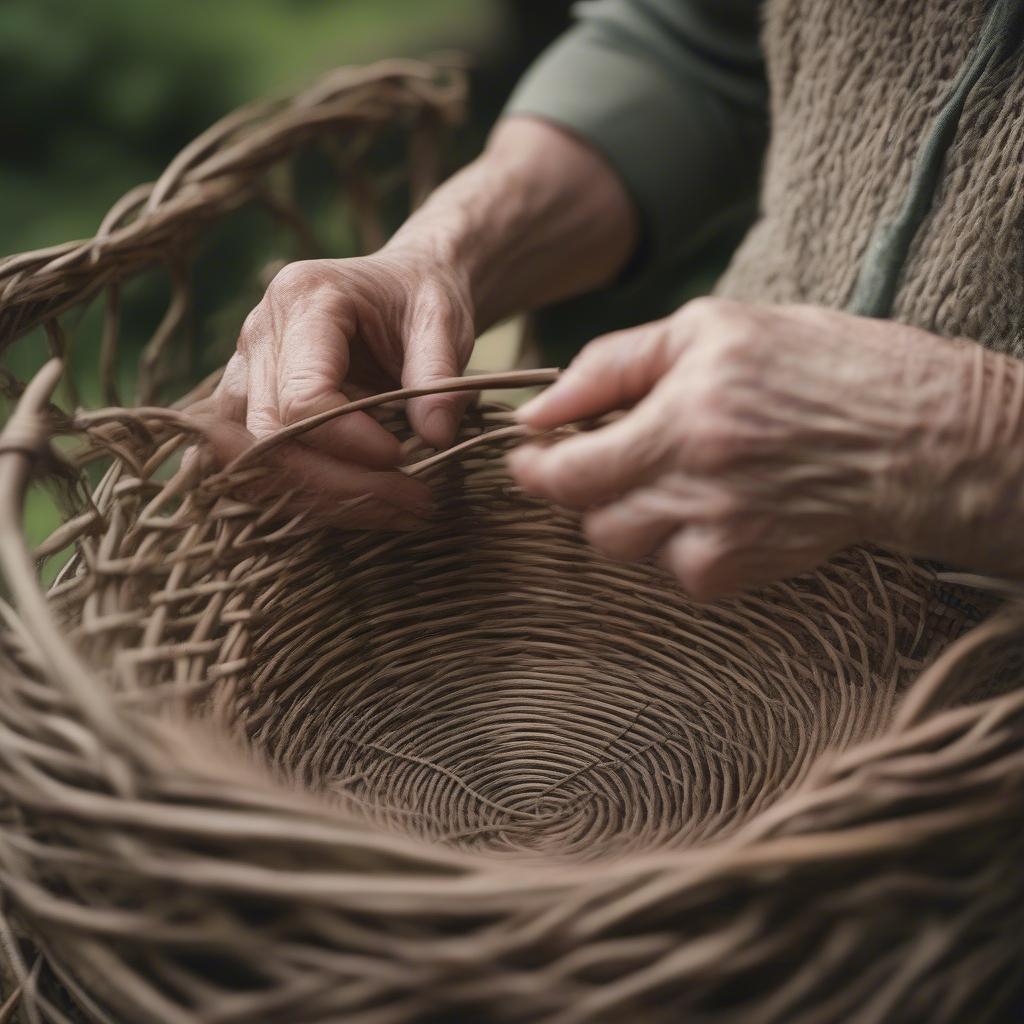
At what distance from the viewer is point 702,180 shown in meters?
0.94

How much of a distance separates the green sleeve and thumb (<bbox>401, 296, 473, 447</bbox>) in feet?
1.13

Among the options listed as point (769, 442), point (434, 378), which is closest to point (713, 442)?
point (769, 442)

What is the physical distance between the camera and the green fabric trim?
559 millimetres

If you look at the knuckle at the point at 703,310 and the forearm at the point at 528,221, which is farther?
the forearm at the point at 528,221

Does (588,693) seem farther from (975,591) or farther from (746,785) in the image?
(975,591)

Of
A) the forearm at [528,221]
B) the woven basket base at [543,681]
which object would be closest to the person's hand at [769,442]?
the woven basket base at [543,681]

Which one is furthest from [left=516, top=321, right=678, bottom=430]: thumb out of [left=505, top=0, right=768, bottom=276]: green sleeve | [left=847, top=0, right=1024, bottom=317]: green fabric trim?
[left=505, top=0, right=768, bottom=276]: green sleeve

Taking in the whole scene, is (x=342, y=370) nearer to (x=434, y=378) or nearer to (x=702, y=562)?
(x=434, y=378)

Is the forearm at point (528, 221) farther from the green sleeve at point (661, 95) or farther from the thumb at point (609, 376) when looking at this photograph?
the thumb at point (609, 376)

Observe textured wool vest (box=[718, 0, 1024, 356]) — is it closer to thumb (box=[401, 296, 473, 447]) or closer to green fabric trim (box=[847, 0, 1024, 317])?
green fabric trim (box=[847, 0, 1024, 317])

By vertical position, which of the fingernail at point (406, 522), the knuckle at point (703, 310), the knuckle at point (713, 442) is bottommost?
the fingernail at point (406, 522)

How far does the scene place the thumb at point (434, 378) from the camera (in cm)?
60

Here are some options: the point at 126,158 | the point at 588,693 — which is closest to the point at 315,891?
the point at 588,693

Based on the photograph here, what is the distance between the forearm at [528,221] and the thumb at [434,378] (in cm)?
12
